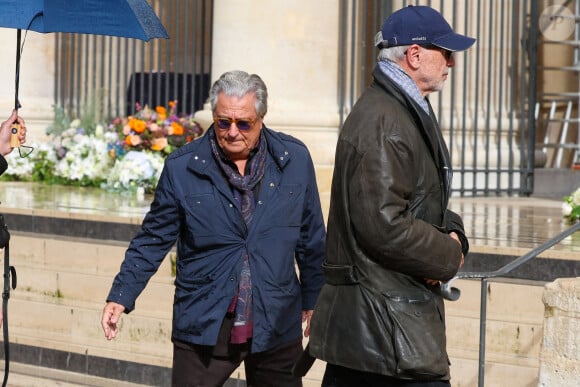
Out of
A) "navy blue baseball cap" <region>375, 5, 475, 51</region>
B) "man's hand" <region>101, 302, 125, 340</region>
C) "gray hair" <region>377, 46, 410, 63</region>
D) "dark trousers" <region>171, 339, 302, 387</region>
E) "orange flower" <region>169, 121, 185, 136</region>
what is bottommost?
"dark trousers" <region>171, 339, 302, 387</region>

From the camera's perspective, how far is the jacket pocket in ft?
12.8

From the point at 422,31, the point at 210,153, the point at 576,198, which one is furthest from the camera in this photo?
the point at 576,198

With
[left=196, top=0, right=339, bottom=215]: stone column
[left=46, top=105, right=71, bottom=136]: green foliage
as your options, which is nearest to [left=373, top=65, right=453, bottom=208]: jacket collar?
[left=196, top=0, right=339, bottom=215]: stone column

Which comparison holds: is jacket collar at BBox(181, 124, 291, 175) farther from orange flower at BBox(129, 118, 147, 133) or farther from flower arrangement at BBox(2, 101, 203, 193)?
orange flower at BBox(129, 118, 147, 133)

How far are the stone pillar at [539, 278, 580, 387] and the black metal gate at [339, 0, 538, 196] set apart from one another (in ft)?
21.6

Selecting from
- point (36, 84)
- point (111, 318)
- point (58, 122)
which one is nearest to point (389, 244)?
point (111, 318)

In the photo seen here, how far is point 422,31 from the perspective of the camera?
3994 mm

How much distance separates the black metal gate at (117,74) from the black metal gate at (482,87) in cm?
234

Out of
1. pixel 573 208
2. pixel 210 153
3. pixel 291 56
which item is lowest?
pixel 573 208

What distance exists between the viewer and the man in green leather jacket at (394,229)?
153 inches

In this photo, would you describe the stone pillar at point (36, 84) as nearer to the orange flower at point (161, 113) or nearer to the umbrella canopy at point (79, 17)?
the orange flower at point (161, 113)

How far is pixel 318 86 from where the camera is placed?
1150 cm

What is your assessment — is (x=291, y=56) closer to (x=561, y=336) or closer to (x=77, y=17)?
(x=77, y=17)

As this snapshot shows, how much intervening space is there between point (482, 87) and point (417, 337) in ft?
29.2
